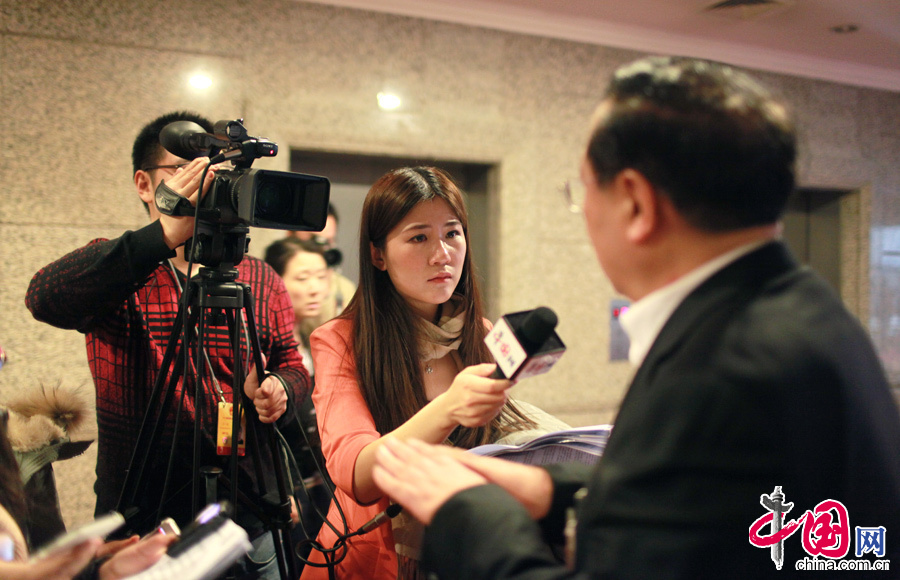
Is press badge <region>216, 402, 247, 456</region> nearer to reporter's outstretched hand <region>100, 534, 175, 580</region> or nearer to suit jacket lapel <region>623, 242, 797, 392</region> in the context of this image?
reporter's outstretched hand <region>100, 534, 175, 580</region>

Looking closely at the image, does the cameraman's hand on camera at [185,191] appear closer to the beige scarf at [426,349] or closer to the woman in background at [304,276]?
the beige scarf at [426,349]

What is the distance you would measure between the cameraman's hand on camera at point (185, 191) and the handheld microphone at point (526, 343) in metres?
0.67

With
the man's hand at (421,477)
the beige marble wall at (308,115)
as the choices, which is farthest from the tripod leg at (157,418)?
the beige marble wall at (308,115)

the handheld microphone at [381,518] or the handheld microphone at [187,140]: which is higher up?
the handheld microphone at [187,140]

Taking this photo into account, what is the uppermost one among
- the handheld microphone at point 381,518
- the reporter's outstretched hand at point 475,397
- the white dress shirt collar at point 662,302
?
the white dress shirt collar at point 662,302

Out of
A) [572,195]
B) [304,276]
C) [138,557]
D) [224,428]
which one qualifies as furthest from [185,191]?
[572,195]

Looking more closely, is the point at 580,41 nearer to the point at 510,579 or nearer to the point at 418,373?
the point at 418,373

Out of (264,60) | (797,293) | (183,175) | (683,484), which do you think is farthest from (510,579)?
(264,60)

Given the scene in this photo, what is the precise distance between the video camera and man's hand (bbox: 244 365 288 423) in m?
0.28

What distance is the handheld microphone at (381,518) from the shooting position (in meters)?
1.14

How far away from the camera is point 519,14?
333 centimetres

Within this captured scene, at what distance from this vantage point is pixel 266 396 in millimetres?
1365

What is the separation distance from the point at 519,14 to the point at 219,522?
10.1 ft

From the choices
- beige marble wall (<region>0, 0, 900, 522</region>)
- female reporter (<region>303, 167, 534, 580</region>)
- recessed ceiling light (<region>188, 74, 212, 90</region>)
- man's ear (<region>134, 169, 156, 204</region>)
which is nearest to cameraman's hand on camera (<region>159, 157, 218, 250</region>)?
female reporter (<region>303, 167, 534, 580</region>)
